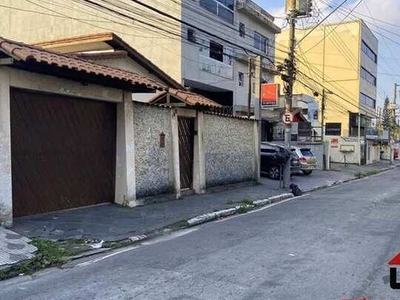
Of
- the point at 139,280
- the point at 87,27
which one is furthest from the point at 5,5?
the point at 139,280

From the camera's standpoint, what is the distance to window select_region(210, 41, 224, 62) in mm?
28234

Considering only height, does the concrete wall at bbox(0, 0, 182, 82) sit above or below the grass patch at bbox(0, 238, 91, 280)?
above

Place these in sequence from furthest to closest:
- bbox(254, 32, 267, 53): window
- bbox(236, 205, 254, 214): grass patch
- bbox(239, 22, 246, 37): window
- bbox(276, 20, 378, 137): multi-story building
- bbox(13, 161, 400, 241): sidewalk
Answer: bbox(276, 20, 378, 137): multi-story building < bbox(254, 32, 267, 53): window < bbox(239, 22, 246, 37): window < bbox(236, 205, 254, 214): grass patch < bbox(13, 161, 400, 241): sidewalk

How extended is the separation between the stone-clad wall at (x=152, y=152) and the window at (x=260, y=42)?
2291 centimetres

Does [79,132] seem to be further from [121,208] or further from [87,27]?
[87,27]

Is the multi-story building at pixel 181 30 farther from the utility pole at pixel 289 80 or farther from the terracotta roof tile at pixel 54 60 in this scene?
the terracotta roof tile at pixel 54 60

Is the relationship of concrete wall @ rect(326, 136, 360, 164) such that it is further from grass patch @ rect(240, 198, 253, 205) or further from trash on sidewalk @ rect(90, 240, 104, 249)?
trash on sidewalk @ rect(90, 240, 104, 249)

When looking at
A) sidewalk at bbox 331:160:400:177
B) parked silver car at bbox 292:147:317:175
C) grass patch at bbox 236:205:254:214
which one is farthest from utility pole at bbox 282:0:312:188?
sidewalk at bbox 331:160:400:177

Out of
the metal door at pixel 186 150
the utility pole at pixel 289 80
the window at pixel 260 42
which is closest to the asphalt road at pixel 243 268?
the metal door at pixel 186 150

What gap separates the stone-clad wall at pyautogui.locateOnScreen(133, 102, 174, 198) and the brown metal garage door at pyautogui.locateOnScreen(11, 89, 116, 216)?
0.70 metres

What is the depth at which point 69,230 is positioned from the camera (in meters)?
8.69

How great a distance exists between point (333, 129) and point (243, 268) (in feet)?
163

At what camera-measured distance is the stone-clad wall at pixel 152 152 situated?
12273 millimetres

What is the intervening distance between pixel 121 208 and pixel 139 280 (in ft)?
19.0
